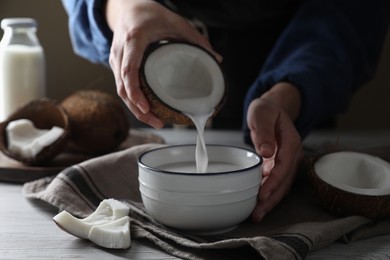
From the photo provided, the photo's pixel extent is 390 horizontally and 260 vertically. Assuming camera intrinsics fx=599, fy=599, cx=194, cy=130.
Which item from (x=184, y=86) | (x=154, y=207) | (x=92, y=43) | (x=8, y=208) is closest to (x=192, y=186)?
(x=154, y=207)

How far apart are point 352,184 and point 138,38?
0.31m

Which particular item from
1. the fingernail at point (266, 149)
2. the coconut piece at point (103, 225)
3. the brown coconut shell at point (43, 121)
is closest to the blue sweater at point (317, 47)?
the brown coconut shell at point (43, 121)

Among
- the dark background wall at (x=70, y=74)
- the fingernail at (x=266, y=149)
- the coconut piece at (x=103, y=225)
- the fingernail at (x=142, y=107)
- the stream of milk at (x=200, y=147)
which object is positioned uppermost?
the fingernail at (x=142, y=107)

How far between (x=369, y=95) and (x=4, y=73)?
0.90 metres

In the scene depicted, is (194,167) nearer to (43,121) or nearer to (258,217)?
(258,217)

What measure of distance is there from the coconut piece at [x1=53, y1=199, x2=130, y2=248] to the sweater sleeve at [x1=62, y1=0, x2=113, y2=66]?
0.35 metres

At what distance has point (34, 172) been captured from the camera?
881mm

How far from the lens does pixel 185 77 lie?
2.35ft

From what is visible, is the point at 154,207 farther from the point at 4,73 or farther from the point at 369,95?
the point at 369,95

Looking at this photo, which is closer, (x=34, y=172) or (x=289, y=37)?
(x=34, y=172)

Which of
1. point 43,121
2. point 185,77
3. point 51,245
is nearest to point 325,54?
point 185,77

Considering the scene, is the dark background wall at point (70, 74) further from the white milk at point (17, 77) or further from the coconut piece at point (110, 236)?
the coconut piece at point (110, 236)

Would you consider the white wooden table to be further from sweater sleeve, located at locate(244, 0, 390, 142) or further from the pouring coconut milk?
sweater sleeve, located at locate(244, 0, 390, 142)

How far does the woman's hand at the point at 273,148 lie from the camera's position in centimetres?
70
